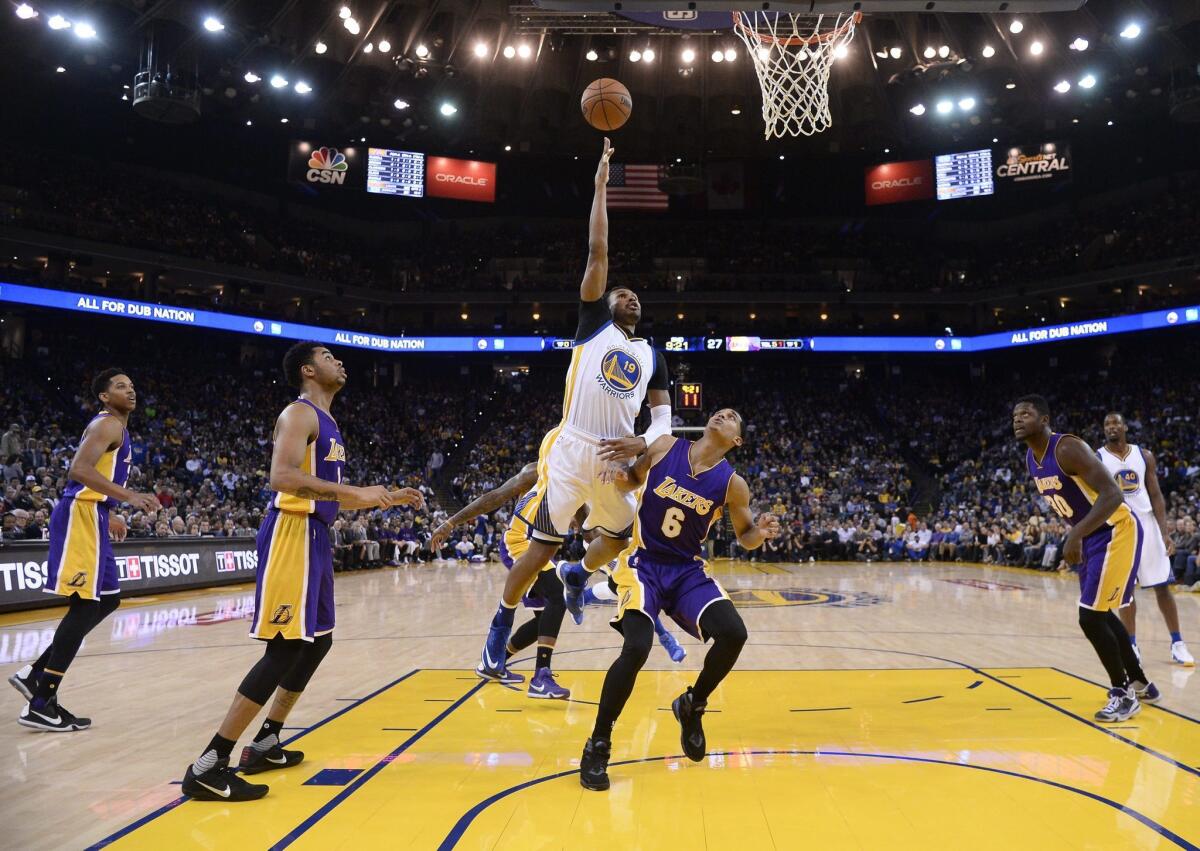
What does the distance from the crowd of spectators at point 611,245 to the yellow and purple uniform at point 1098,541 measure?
2755cm

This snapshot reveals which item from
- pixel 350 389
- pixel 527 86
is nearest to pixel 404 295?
pixel 350 389

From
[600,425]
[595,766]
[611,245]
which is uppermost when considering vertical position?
[611,245]


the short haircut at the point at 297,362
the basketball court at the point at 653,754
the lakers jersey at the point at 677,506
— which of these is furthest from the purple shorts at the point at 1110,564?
the short haircut at the point at 297,362

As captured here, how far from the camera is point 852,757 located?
4414mm

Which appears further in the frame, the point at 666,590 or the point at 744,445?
the point at 744,445

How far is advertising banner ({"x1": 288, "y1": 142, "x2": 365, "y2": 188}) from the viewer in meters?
30.5

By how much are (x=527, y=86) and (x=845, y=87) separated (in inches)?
414

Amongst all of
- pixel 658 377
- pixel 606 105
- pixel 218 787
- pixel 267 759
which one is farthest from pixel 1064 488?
pixel 218 787

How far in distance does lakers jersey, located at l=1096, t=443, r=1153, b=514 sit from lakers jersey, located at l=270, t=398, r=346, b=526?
5.68 meters

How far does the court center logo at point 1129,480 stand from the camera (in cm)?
680

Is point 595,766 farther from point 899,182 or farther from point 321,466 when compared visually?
point 899,182

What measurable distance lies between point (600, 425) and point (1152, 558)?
4850mm

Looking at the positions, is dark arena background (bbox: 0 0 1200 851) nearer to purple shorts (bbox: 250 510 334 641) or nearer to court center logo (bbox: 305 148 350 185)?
purple shorts (bbox: 250 510 334 641)

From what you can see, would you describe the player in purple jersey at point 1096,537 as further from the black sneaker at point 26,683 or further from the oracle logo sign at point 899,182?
the oracle logo sign at point 899,182
